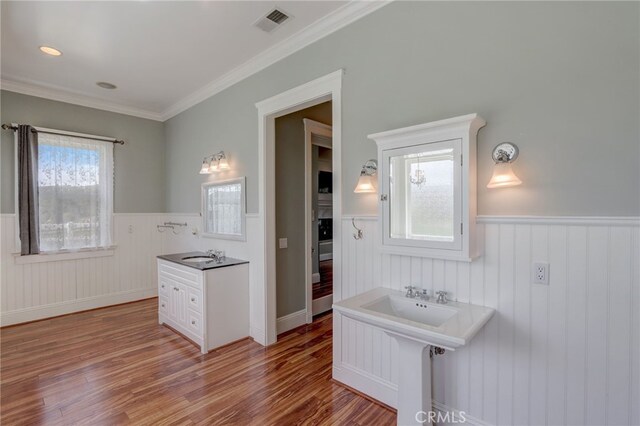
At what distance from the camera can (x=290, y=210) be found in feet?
11.6

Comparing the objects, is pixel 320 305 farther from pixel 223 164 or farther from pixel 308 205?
pixel 223 164

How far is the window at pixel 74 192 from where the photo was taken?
12.6 feet

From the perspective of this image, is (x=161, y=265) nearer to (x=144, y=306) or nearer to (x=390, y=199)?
(x=144, y=306)

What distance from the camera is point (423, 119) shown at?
1987 mm

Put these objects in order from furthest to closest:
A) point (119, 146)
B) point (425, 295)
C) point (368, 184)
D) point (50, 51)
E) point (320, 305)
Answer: point (119, 146) < point (320, 305) < point (50, 51) < point (368, 184) < point (425, 295)

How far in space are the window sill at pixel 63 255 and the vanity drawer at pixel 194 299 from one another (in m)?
2.14

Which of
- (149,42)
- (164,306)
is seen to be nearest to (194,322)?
(164,306)

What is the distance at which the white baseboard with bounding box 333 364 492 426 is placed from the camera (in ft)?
6.07

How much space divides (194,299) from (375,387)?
1.93 m

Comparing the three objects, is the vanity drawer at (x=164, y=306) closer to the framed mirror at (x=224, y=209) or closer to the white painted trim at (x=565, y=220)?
the framed mirror at (x=224, y=209)

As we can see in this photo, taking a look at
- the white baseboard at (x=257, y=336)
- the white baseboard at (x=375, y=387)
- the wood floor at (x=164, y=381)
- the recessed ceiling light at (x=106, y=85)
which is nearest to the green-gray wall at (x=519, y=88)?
the white baseboard at (x=375, y=387)

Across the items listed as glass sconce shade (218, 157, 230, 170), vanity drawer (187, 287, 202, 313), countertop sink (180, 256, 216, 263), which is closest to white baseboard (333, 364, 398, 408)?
vanity drawer (187, 287, 202, 313)

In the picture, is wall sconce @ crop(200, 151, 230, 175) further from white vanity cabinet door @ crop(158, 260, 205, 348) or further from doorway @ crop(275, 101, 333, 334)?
white vanity cabinet door @ crop(158, 260, 205, 348)

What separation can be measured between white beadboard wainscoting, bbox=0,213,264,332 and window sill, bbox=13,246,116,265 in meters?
0.04
